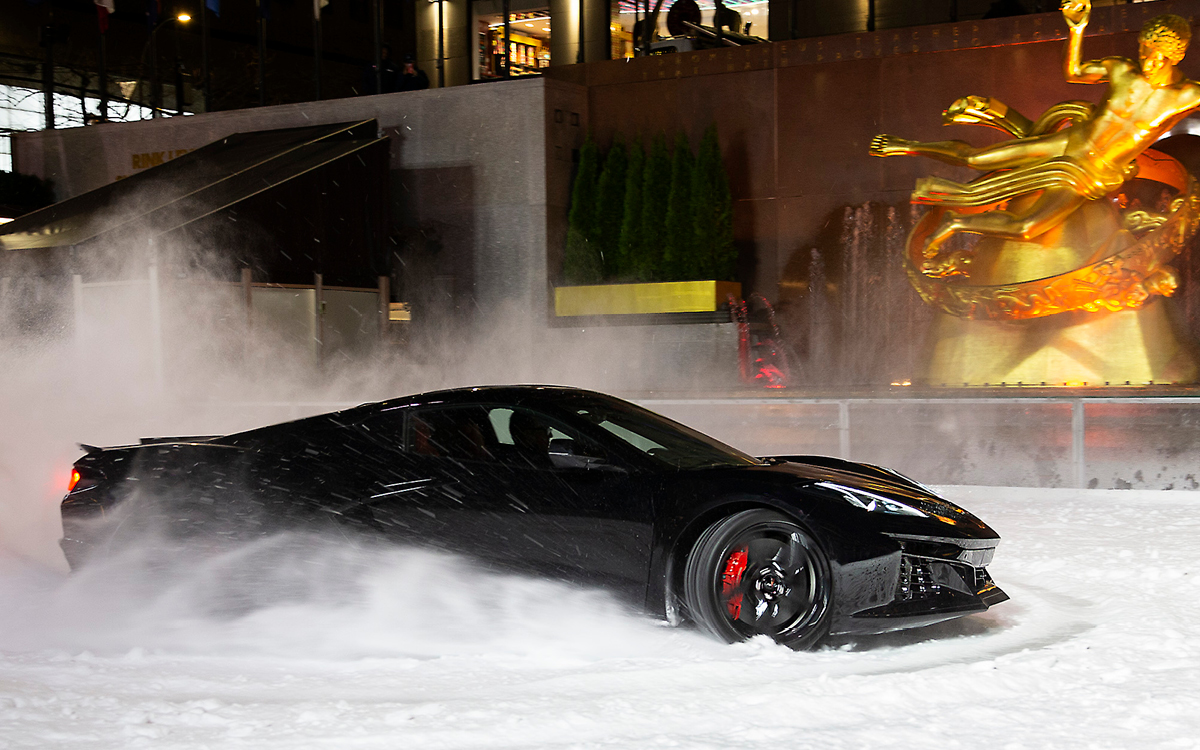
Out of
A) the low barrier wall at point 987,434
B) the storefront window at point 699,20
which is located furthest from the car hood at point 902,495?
the storefront window at point 699,20

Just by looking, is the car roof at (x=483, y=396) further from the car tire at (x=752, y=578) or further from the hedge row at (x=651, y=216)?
the hedge row at (x=651, y=216)

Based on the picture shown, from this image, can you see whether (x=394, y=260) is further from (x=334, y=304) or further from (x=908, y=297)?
Result: (x=908, y=297)

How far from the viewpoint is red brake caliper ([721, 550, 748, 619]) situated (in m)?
4.68

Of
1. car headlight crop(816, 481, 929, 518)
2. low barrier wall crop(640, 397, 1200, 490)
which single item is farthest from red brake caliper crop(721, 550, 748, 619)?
low barrier wall crop(640, 397, 1200, 490)

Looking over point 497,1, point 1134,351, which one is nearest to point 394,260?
point 497,1

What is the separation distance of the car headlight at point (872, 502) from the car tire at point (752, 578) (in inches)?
10.3

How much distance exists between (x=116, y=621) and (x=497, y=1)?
1867cm

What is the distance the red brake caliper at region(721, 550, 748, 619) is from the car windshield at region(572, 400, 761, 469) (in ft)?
1.74

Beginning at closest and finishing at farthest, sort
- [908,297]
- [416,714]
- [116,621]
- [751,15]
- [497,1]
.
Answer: [416,714]
[116,621]
[908,297]
[751,15]
[497,1]

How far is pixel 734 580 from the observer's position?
15.4ft

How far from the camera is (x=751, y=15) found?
1908 centimetres

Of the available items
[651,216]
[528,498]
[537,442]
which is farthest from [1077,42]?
[528,498]

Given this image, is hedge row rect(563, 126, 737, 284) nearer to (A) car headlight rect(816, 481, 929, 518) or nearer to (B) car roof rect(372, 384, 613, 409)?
(B) car roof rect(372, 384, 613, 409)

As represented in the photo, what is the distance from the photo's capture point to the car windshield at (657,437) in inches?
206
